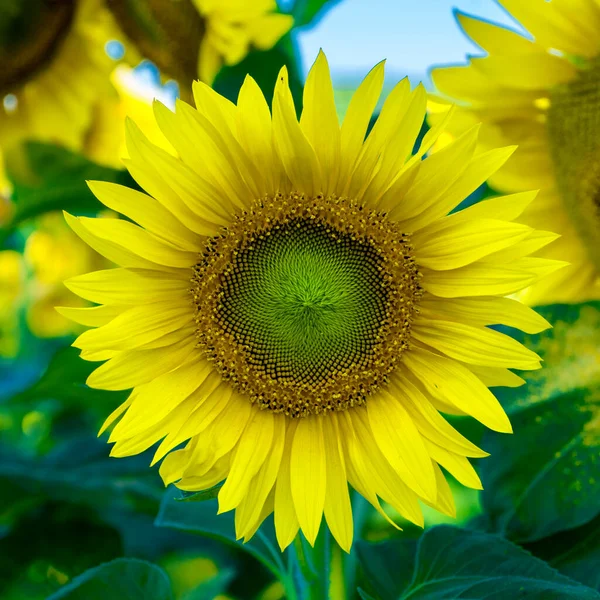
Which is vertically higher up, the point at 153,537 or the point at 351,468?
the point at 351,468

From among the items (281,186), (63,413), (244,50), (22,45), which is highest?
(244,50)

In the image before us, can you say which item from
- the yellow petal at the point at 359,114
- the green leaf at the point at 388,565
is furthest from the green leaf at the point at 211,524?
the yellow petal at the point at 359,114

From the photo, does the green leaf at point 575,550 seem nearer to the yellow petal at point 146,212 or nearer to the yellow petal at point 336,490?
the yellow petal at point 336,490

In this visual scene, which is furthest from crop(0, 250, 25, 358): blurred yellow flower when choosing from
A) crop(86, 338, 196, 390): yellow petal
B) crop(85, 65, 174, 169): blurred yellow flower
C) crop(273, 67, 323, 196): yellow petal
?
crop(273, 67, 323, 196): yellow petal

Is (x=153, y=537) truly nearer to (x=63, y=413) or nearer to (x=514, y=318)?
(x=63, y=413)

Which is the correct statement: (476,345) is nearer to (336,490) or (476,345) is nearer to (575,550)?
(336,490)

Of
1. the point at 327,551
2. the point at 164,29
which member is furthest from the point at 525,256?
the point at 164,29
